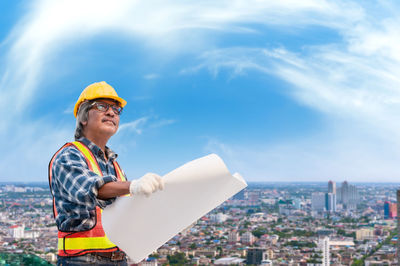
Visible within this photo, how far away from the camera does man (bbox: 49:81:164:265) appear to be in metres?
1.20

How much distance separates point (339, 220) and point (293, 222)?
17.5 ft

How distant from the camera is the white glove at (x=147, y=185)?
1.08 meters

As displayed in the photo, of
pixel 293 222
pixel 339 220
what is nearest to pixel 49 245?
pixel 293 222

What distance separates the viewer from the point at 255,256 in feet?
109

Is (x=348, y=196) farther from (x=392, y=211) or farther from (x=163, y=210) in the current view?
(x=163, y=210)

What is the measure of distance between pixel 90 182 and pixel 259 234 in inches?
1601

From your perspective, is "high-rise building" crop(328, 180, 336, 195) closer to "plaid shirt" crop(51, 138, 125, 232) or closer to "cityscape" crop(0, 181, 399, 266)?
"cityscape" crop(0, 181, 399, 266)

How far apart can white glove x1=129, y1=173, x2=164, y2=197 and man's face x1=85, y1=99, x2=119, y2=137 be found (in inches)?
16.4

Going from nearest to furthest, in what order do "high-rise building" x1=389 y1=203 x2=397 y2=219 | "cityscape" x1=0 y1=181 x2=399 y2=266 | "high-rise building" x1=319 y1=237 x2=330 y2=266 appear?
"cityscape" x1=0 y1=181 x2=399 y2=266, "high-rise building" x1=319 y1=237 x2=330 y2=266, "high-rise building" x1=389 y1=203 x2=397 y2=219

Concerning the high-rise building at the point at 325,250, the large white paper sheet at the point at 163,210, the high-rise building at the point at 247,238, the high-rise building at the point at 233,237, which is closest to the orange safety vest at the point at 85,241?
the large white paper sheet at the point at 163,210

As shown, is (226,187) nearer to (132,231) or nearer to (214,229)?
(132,231)

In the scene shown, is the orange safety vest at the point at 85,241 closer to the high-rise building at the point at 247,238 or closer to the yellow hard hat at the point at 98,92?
the yellow hard hat at the point at 98,92

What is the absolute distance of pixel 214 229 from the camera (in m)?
Answer: 43.7

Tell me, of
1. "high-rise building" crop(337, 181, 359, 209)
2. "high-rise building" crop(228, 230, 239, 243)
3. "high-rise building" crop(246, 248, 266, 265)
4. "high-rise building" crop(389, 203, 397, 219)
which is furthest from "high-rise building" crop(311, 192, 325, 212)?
"high-rise building" crop(246, 248, 266, 265)
